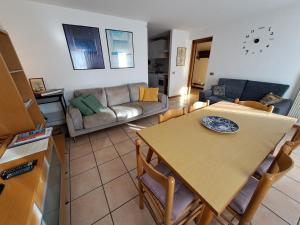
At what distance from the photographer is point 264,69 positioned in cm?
293

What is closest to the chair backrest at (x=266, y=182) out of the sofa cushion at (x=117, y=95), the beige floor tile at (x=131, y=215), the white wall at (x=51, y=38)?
A: the beige floor tile at (x=131, y=215)

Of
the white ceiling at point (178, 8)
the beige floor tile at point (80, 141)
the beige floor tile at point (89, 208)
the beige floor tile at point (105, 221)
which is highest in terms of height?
the white ceiling at point (178, 8)

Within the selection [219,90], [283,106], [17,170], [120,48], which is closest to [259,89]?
[283,106]

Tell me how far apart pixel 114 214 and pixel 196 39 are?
5.08 m

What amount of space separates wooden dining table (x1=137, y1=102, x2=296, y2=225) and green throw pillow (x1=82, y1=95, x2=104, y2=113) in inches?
62.5

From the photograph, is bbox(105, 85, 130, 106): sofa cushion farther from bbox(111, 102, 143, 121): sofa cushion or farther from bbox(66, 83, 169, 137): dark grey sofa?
bbox(111, 102, 143, 121): sofa cushion

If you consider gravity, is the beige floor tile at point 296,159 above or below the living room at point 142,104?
below

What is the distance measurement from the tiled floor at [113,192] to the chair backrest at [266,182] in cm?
64

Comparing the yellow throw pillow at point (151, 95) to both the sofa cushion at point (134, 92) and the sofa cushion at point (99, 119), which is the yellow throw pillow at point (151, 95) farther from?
the sofa cushion at point (99, 119)

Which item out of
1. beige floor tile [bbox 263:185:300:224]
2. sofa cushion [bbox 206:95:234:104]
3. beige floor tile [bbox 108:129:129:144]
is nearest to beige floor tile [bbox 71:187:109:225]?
beige floor tile [bbox 108:129:129:144]

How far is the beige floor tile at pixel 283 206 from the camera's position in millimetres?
1152

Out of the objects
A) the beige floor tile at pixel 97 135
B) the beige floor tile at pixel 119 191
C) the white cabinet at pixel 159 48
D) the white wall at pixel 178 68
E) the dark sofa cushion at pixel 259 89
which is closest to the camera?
the beige floor tile at pixel 119 191

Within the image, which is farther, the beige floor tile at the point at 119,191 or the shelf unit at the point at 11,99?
the beige floor tile at the point at 119,191

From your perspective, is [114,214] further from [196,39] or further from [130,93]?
[196,39]
